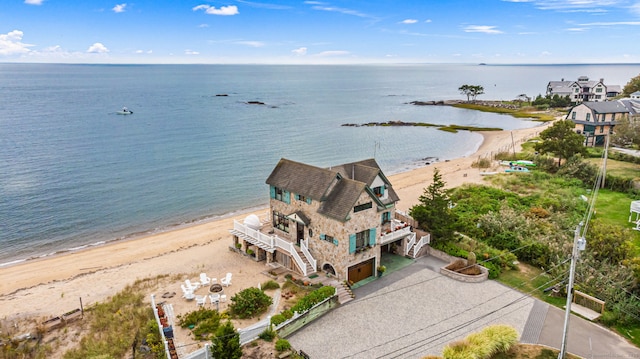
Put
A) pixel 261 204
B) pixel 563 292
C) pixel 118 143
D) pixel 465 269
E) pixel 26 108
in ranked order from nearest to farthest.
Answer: pixel 563 292 → pixel 465 269 → pixel 261 204 → pixel 118 143 → pixel 26 108

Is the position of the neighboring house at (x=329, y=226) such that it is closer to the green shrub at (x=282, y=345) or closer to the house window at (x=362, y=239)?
the house window at (x=362, y=239)

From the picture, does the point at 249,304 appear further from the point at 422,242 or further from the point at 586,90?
the point at 586,90

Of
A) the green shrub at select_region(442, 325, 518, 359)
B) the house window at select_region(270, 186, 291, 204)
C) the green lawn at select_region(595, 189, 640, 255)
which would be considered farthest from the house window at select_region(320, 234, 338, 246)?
the green lawn at select_region(595, 189, 640, 255)

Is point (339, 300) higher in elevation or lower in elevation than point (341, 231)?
lower

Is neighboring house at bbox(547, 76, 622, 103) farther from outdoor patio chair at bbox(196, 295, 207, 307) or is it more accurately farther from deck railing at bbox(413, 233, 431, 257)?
outdoor patio chair at bbox(196, 295, 207, 307)

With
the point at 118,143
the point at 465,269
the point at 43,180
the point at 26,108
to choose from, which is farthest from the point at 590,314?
the point at 26,108

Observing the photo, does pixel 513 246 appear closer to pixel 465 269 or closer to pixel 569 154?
pixel 465 269
